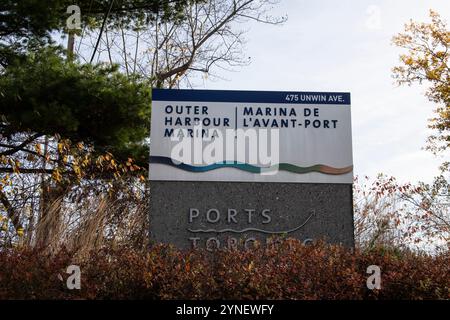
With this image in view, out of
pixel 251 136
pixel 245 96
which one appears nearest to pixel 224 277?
pixel 251 136

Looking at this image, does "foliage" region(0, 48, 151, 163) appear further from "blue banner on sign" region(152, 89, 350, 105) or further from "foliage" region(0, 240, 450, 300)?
"foliage" region(0, 240, 450, 300)

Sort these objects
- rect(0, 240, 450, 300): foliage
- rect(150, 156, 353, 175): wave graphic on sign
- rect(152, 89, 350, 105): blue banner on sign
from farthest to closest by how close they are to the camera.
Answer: rect(152, 89, 350, 105): blue banner on sign → rect(150, 156, 353, 175): wave graphic on sign → rect(0, 240, 450, 300): foliage

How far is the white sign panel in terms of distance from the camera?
848 centimetres

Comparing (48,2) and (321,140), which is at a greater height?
(48,2)

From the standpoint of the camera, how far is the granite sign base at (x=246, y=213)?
325 inches

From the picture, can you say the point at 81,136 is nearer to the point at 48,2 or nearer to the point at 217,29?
the point at 48,2

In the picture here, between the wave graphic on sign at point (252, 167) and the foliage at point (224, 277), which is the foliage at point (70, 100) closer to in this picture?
the wave graphic on sign at point (252, 167)

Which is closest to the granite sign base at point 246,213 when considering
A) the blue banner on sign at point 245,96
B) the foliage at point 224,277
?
the blue banner on sign at point 245,96

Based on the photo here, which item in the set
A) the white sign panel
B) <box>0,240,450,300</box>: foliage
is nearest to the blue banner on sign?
the white sign panel

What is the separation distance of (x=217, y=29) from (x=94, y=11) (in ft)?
20.0

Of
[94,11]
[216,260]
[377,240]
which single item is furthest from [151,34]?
[216,260]

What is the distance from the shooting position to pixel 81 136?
35.6ft

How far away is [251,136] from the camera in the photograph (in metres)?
8.59
